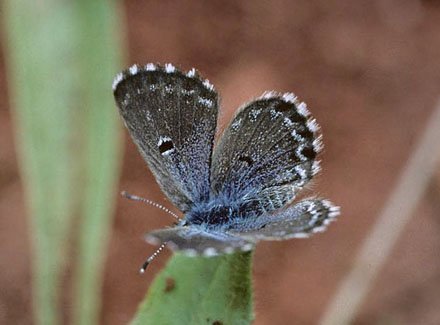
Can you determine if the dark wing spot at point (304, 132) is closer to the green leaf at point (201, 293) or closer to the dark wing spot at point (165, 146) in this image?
the dark wing spot at point (165, 146)

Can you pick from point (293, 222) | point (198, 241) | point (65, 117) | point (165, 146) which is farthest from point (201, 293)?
point (65, 117)

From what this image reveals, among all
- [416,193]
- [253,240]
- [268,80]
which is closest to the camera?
[253,240]

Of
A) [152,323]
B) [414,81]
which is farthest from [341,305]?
[414,81]

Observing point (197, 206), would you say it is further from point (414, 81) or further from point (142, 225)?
point (414, 81)

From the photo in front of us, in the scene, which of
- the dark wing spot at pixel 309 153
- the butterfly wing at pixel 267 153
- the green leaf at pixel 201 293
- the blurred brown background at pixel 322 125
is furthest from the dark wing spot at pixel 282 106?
the blurred brown background at pixel 322 125

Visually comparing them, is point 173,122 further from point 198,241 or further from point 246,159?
point 198,241

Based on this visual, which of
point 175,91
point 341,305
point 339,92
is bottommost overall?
point 341,305

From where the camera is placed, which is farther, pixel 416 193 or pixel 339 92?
pixel 339 92
